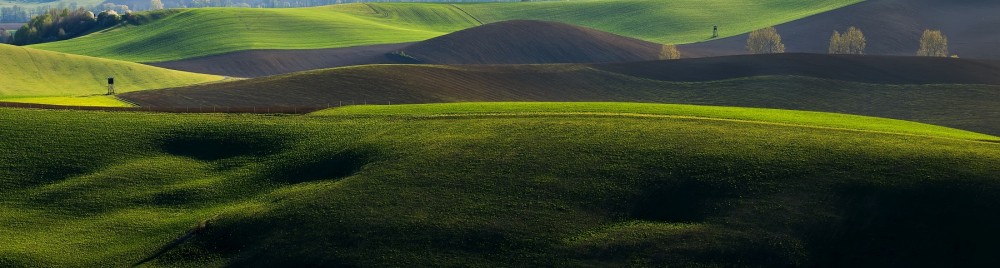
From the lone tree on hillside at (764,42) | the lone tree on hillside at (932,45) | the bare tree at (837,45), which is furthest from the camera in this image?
the lone tree on hillside at (764,42)

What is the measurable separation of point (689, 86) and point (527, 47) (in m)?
48.3

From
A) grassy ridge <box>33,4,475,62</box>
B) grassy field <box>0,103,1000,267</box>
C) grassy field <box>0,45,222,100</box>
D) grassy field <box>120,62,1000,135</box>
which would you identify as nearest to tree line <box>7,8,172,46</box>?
grassy ridge <box>33,4,475,62</box>

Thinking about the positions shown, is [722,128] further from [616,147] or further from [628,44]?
[628,44]

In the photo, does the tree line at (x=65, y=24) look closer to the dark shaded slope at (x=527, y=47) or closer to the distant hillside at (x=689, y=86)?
the dark shaded slope at (x=527, y=47)

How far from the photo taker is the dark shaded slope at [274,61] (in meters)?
144

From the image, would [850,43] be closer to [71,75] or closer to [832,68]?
[832,68]

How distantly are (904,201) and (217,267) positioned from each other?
88.1 ft

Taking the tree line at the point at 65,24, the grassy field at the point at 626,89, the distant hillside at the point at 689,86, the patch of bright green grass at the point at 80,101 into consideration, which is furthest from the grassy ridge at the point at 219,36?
the patch of bright green grass at the point at 80,101

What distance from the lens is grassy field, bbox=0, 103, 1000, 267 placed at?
40125mm

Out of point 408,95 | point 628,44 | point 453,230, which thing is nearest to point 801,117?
point 453,230

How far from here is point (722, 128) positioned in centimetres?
5169

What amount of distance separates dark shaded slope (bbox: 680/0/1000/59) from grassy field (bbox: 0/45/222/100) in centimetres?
7002

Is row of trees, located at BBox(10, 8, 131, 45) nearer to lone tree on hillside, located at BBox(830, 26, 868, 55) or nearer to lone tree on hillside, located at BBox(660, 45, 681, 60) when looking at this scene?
lone tree on hillside, located at BBox(660, 45, 681, 60)

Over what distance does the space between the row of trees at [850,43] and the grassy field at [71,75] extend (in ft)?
238
